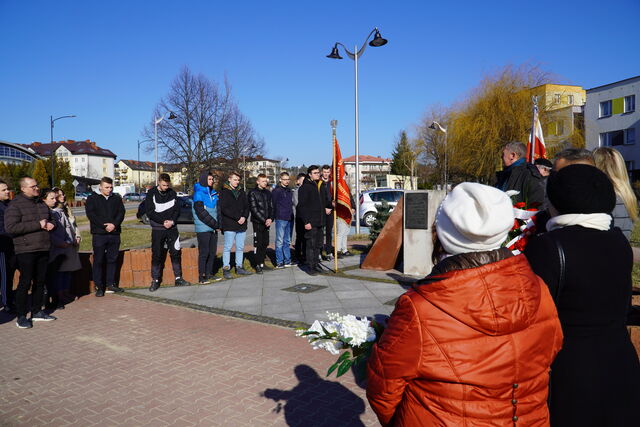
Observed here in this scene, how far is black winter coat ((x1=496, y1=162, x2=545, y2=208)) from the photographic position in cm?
411

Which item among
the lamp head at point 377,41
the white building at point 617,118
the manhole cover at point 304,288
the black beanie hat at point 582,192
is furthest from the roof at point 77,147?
the black beanie hat at point 582,192

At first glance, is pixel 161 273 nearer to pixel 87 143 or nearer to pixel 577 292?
pixel 577 292

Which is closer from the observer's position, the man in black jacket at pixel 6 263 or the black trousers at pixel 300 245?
the man in black jacket at pixel 6 263

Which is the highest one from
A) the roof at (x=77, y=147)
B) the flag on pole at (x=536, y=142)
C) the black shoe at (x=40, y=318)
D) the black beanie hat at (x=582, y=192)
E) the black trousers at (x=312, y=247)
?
the roof at (x=77, y=147)

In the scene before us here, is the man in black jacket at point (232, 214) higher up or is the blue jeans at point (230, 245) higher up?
the man in black jacket at point (232, 214)

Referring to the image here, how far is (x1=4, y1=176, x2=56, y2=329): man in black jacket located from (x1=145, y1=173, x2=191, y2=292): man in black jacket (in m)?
1.90

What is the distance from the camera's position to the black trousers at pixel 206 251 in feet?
28.6

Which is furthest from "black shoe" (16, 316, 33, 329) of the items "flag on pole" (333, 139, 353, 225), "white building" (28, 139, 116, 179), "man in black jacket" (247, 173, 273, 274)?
"white building" (28, 139, 116, 179)

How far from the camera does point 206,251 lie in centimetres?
888

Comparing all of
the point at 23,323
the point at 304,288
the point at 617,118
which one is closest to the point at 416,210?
the point at 304,288

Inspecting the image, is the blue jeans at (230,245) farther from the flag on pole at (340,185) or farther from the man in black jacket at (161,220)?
the flag on pole at (340,185)

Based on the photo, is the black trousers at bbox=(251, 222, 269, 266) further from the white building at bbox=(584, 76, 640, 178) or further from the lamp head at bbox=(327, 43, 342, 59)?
the white building at bbox=(584, 76, 640, 178)

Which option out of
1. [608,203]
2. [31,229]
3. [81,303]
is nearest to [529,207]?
[608,203]

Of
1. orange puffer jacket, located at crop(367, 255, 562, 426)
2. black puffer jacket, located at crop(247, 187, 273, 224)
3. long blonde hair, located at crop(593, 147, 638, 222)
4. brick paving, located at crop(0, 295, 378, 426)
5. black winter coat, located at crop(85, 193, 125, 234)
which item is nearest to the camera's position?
orange puffer jacket, located at crop(367, 255, 562, 426)
